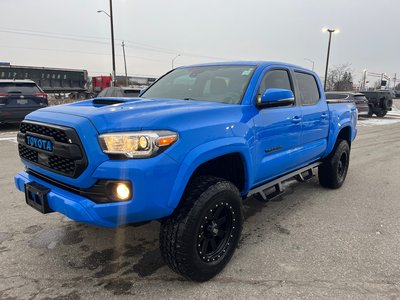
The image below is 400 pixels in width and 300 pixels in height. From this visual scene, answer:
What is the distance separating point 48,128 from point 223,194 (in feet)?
4.78

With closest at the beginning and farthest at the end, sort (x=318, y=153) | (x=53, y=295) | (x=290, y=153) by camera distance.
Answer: (x=53, y=295)
(x=290, y=153)
(x=318, y=153)

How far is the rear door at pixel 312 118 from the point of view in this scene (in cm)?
434

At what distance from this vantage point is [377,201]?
16.4ft

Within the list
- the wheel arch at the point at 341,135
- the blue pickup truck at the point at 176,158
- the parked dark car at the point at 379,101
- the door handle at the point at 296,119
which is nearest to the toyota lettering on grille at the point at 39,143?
the blue pickup truck at the point at 176,158

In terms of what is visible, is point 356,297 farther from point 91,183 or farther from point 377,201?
point 377,201

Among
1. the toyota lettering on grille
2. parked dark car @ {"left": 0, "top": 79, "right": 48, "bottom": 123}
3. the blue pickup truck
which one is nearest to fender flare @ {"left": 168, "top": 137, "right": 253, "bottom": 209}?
the blue pickup truck

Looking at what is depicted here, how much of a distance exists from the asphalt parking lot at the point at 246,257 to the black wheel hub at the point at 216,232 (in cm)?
20

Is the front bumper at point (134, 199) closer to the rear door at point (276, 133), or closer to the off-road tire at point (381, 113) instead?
the rear door at point (276, 133)

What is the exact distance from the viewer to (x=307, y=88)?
15.5 feet

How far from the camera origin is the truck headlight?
7.85 feet

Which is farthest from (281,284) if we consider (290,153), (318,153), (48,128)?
(318,153)

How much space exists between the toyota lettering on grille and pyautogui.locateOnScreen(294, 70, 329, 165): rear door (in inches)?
112

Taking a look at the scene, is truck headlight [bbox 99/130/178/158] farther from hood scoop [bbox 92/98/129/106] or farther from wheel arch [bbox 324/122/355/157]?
wheel arch [bbox 324/122/355/157]

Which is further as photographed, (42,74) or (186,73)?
(42,74)
